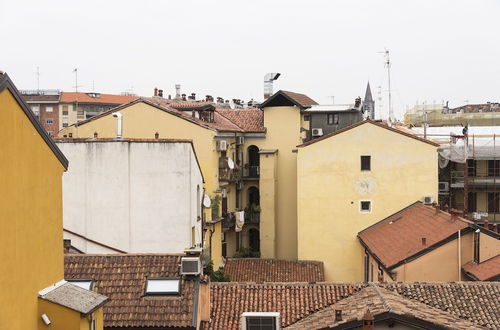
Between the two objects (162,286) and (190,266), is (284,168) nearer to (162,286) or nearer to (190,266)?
(190,266)

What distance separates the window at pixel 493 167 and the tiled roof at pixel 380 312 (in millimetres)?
22068

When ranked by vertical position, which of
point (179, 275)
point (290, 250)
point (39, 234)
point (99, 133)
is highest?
point (99, 133)

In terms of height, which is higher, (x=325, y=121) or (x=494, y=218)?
(x=325, y=121)

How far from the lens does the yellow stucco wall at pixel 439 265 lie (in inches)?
914

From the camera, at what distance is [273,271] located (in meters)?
32.6

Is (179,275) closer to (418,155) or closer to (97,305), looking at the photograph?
(97,305)

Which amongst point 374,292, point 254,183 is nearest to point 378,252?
point 374,292

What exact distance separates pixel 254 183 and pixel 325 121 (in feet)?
19.4

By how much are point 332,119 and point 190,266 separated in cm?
2616

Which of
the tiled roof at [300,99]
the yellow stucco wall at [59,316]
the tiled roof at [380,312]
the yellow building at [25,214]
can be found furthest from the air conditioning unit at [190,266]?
the tiled roof at [300,99]

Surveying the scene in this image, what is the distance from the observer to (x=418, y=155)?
32188 mm

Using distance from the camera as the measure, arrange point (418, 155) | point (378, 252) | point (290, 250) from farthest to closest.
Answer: point (290, 250)
point (418, 155)
point (378, 252)

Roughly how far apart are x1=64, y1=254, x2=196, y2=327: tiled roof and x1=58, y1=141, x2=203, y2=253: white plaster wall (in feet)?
15.4

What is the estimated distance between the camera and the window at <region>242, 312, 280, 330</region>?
49.3ft
